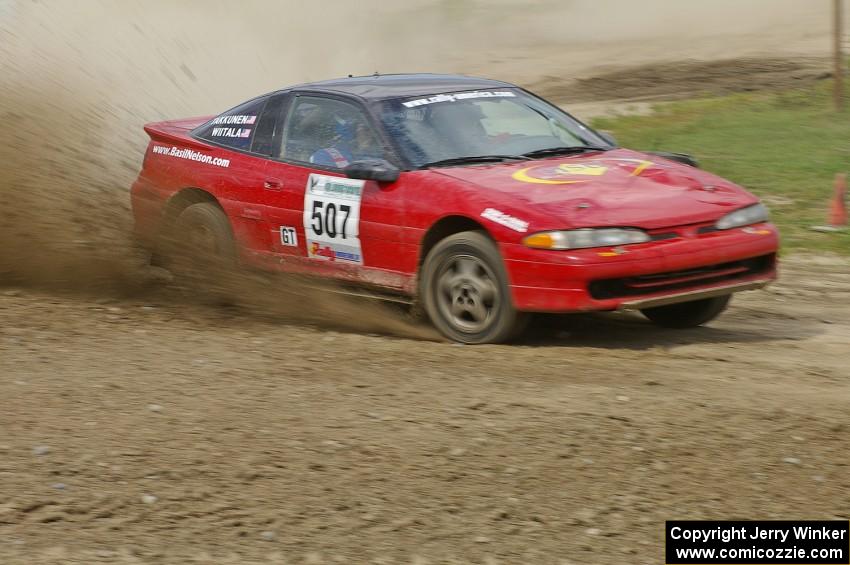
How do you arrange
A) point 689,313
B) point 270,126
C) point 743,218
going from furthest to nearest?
1. point 270,126
2. point 689,313
3. point 743,218

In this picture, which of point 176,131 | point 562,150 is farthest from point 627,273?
point 176,131

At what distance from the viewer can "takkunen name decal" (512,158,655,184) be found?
283 inches

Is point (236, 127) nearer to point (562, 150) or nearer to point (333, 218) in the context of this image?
point (333, 218)

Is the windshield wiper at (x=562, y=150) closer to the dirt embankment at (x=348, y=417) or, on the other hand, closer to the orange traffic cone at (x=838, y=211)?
the dirt embankment at (x=348, y=417)

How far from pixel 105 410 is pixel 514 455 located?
1.85m

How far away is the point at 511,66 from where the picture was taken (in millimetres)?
24703

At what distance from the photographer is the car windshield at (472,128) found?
7629 mm

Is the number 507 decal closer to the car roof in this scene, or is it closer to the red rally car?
the red rally car

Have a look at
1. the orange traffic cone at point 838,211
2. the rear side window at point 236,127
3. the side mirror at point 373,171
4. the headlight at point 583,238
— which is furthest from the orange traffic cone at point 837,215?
the rear side window at point 236,127

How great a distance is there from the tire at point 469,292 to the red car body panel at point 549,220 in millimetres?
102

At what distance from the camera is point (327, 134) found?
316 inches

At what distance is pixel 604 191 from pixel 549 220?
485mm

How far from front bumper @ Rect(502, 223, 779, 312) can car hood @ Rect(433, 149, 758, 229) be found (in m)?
0.14

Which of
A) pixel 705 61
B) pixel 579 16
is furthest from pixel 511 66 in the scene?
pixel 579 16
